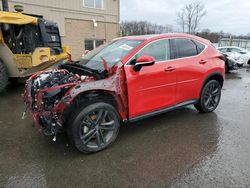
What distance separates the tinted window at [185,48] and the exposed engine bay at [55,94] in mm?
1581

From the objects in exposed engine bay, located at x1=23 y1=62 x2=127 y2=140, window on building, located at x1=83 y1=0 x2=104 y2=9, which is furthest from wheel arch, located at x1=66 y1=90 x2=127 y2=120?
window on building, located at x1=83 y1=0 x2=104 y2=9

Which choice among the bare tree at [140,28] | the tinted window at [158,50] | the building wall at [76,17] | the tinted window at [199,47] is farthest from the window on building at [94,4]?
the bare tree at [140,28]

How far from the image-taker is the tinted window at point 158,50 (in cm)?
357

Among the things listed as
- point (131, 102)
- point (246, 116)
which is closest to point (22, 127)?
point (131, 102)

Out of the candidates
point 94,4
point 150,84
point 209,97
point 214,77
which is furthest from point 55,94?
point 94,4

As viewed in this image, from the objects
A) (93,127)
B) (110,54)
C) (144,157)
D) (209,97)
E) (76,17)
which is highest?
(76,17)

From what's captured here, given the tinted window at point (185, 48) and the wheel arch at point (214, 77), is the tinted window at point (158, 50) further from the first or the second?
the wheel arch at point (214, 77)

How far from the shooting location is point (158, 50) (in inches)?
146

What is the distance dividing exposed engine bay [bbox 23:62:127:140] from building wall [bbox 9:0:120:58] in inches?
375

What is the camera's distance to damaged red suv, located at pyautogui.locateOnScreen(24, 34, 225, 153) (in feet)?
9.50

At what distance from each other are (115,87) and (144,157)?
1134mm

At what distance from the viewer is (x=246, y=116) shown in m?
4.62

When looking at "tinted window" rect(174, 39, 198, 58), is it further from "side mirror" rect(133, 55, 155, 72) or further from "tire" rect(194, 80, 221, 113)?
"side mirror" rect(133, 55, 155, 72)

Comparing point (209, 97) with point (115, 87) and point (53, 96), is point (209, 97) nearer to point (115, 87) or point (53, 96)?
point (115, 87)
